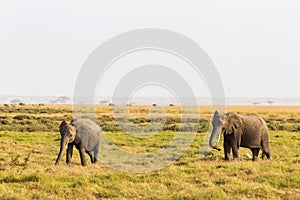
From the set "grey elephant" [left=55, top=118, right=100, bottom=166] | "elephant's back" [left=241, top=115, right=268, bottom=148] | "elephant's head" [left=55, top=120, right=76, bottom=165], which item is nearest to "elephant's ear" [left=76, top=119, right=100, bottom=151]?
"grey elephant" [left=55, top=118, right=100, bottom=166]

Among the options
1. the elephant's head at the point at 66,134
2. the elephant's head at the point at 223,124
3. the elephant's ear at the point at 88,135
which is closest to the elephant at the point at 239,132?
the elephant's head at the point at 223,124

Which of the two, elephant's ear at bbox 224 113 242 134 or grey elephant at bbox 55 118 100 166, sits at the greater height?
elephant's ear at bbox 224 113 242 134

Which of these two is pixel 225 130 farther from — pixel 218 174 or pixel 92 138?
pixel 92 138

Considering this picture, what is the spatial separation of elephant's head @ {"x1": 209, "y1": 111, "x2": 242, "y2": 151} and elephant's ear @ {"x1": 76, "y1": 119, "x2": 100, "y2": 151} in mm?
5064

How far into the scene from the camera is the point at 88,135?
1795 cm

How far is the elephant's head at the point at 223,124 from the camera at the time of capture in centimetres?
1770

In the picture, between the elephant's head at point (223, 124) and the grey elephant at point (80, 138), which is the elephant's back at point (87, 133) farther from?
the elephant's head at point (223, 124)

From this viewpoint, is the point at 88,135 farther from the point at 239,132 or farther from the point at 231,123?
the point at 239,132

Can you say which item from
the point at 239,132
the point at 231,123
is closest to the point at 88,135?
the point at 231,123

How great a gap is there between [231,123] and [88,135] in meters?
6.09

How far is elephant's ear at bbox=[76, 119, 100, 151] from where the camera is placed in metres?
17.3

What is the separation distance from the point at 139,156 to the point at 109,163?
10.3ft

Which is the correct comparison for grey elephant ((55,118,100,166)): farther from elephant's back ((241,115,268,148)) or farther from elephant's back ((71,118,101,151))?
elephant's back ((241,115,268,148))

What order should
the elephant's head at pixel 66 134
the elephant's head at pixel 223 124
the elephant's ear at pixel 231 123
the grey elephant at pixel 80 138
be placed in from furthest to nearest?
the elephant's ear at pixel 231 123
the elephant's head at pixel 223 124
the grey elephant at pixel 80 138
the elephant's head at pixel 66 134
